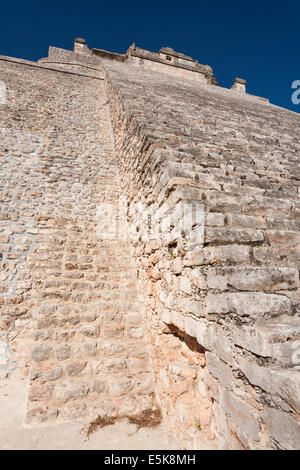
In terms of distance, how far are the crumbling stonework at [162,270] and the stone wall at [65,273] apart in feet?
0.06

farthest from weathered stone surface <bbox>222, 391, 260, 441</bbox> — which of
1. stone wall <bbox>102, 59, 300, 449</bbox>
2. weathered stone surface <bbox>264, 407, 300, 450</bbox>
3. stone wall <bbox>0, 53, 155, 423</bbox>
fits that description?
stone wall <bbox>0, 53, 155, 423</bbox>

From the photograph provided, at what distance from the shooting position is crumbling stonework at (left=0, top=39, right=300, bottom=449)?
141 centimetres

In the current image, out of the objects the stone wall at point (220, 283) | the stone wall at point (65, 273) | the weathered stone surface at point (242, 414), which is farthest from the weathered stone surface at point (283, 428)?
the stone wall at point (65, 273)

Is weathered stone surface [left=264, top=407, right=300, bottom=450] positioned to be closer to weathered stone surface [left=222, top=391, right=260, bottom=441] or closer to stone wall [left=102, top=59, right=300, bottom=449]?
stone wall [left=102, top=59, right=300, bottom=449]

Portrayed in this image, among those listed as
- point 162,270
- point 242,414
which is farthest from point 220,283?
point 162,270

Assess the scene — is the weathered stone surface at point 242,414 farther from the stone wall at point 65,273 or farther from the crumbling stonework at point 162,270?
the stone wall at point 65,273

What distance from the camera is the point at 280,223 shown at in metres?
2.05

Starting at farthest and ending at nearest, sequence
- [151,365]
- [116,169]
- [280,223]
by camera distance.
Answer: [116,169] → [151,365] → [280,223]

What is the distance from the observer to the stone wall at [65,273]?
2480 mm

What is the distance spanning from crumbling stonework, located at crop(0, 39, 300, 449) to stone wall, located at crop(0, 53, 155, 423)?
0.02 metres

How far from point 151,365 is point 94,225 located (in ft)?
8.59
